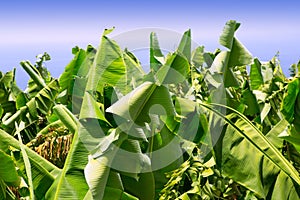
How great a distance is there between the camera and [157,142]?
8.84 feet

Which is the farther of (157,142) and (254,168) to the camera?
(157,142)

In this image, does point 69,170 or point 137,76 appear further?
point 137,76

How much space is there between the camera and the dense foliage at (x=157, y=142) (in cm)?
201

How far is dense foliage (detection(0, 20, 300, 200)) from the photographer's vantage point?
2.01m

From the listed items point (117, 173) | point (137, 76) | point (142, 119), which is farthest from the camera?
point (137, 76)

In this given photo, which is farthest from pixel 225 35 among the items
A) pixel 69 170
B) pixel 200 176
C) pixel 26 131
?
pixel 26 131

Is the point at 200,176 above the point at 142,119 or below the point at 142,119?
below

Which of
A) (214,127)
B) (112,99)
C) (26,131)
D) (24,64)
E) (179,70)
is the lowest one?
(26,131)

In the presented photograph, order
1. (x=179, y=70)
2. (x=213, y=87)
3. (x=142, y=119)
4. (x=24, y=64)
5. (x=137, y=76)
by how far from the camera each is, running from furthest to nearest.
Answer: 1. (x=24, y=64)
2. (x=213, y=87)
3. (x=137, y=76)
4. (x=179, y=70)
5. (x=142, y=119)

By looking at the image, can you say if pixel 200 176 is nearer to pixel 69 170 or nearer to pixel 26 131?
pixel 69 170

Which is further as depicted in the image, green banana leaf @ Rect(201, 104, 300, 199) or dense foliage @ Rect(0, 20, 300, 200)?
green banana leaf @ Rect(201, 104, 300, 199)

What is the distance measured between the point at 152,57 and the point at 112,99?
912mm

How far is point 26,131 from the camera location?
4262mm

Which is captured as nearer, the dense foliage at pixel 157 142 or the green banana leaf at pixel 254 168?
the dense foliage at pixel 157 142
